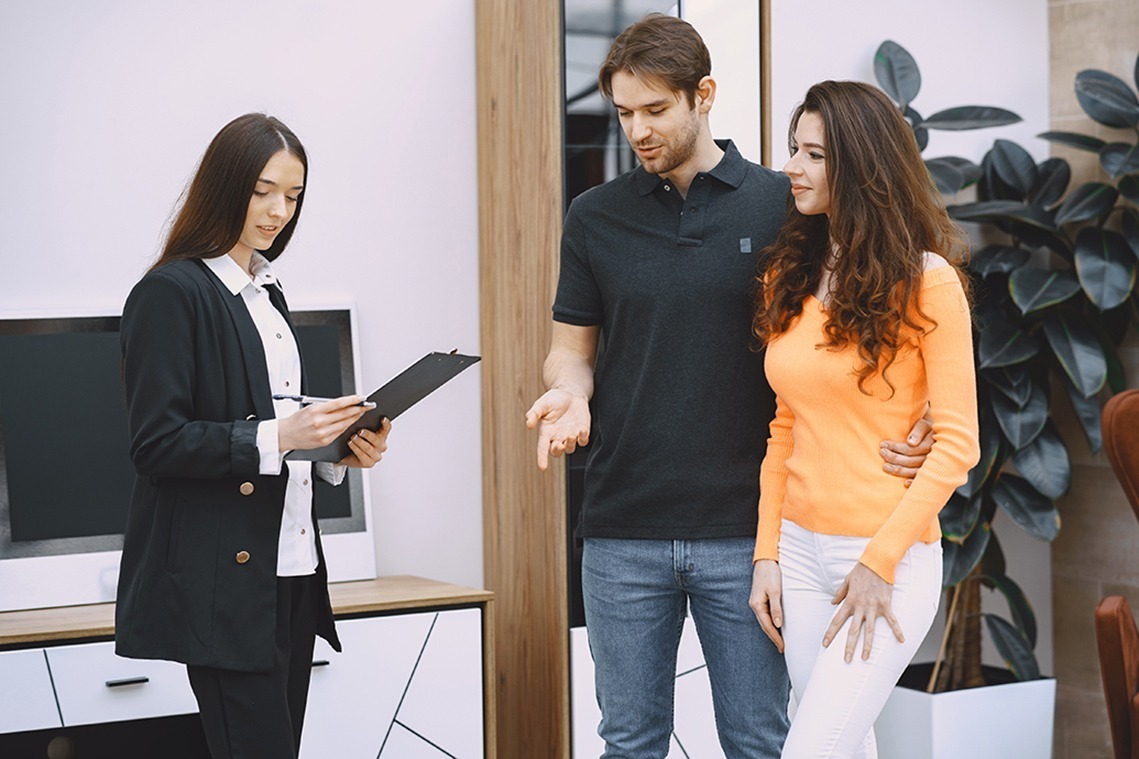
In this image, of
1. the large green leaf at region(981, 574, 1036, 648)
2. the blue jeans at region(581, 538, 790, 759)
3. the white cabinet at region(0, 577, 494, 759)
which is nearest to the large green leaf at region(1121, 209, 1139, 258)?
the large green leaf at region(981, 574, 1036, 648)

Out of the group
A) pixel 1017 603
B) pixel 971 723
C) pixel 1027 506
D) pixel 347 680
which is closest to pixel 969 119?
pixel 1027 506

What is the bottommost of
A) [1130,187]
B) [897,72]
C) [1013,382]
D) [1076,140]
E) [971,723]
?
[971,723]

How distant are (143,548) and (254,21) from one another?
180 cm

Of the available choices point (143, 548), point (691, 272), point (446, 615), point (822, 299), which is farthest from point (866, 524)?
point (446, 615)

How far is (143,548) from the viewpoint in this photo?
192 cm

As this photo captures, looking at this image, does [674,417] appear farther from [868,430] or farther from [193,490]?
[193,490]

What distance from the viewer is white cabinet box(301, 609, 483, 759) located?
297cm

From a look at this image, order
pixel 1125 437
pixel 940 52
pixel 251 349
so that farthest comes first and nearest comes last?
1. pixel 940 52
2. pixel 1125 437
3. pixel 251 349

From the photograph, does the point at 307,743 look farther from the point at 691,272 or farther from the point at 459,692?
the point at 691,272

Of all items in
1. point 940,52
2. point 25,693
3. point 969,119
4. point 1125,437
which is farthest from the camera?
point 940,52

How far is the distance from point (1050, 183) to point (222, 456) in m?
2.85

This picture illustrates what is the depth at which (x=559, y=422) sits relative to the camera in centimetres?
200

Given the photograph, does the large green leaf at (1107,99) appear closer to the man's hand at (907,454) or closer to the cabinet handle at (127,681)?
the man's hand at (907,454)

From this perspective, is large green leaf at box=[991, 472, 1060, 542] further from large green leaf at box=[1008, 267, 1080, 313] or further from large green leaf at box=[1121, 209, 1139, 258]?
large green leaf at box=[1121, 209, 1139, 258]
